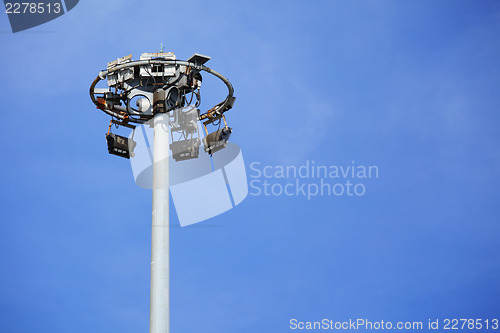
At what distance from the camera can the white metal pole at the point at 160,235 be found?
30609 millimetres

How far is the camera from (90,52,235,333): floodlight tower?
32906mm

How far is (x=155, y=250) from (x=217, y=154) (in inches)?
266

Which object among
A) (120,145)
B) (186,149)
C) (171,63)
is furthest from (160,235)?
(171,63)

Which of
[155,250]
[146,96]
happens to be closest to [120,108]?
[146,96]

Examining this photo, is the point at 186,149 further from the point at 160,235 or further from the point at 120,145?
the point at 160,235

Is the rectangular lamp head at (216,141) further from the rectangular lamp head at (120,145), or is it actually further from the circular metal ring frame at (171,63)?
the rectangular lamp head at (120,145)

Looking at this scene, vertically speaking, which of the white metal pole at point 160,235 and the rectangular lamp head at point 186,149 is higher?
the rectangular lamp head at point 186,149

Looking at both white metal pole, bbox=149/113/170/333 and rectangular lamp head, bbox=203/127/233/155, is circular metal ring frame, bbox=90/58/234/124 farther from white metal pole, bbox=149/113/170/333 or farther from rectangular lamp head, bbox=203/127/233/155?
white metal pole, bbox=149/113/170/333

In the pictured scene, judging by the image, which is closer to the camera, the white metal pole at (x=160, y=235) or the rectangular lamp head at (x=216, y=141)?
the white metal pole at (x=160, y=235)

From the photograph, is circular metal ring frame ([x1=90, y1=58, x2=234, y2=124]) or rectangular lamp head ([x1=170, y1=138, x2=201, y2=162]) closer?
circular metal ring frame ([x1=90, y1=58, x2=234, y2=124])

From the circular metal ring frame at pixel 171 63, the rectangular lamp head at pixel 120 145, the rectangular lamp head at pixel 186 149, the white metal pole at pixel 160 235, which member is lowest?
the white metal pole at pixel 160 235

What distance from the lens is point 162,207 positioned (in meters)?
32.3

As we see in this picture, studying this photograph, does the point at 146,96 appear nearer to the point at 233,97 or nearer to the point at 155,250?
the point at 233,97

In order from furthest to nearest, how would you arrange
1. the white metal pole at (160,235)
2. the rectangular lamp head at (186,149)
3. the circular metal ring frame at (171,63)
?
the rectangular lamp head at (186,149) → the circular metal ring frame at (171,63) → the white metal pole at (160,235)
